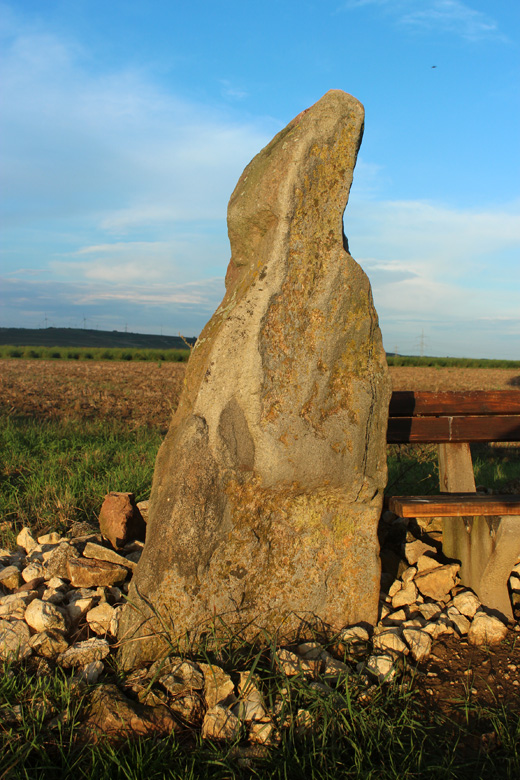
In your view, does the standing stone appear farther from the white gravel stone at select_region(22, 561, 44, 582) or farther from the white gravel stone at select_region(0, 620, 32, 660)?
the white gravel stone at select_region(22, 561, 44, 582)

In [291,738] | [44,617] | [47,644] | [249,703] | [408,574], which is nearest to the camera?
[291,738]

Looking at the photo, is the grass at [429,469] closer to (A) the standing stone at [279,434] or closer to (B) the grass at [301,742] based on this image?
(A) the standing stone at [279,434]

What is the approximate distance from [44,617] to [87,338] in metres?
78.1

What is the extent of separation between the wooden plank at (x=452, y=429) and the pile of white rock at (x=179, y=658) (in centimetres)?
72

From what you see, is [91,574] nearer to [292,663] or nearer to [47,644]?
[47,644]

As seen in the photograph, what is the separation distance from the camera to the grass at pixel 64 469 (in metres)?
4.25

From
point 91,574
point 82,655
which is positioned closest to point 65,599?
point 91,574

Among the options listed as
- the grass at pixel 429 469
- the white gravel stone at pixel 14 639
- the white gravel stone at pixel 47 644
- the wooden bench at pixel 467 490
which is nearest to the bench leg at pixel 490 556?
the wooden bench at pixel 467 490

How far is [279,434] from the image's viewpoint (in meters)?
2.68

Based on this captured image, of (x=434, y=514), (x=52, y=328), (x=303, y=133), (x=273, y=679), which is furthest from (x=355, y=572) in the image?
(x=52, y=328)

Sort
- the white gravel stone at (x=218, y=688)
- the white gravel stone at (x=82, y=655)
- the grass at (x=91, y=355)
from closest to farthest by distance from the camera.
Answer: the white gravel stone at (x=218, y=688)
the white gravel stone at (x=82, y=655)
the grass at (x=91, y=355)

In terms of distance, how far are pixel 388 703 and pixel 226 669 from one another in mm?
694

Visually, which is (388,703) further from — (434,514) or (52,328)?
(52,328)

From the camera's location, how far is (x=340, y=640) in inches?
108
